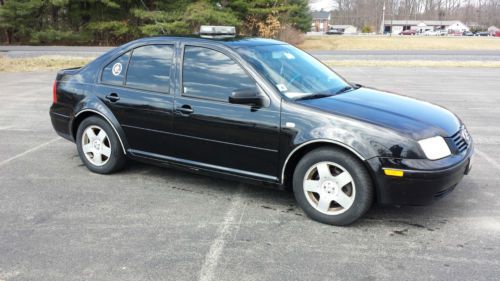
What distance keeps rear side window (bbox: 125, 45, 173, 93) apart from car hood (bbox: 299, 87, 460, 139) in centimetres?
151

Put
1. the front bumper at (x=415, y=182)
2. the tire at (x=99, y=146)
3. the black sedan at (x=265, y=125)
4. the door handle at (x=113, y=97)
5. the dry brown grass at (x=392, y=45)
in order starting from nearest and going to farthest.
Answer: the front bumper at (x=415, y=182) < the black sedan at (x=265, y=125) < the door handle at (x=113, y=97) < the tire at (x=99, y=146) < the dry brown grass at (x=392, y=45)

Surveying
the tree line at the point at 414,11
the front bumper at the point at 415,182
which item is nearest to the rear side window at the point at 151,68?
the front bumper at the point at 415,182

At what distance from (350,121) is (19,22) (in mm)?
36976

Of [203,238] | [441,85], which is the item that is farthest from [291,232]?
[441,85]

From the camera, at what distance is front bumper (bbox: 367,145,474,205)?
3.66 meters

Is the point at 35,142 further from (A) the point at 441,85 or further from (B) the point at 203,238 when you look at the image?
(A) the point at 441,85

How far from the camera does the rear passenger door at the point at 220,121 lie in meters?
4.18

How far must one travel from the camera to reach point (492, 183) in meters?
5.05

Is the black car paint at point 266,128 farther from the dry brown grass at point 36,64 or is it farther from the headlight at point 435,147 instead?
the dry brown grass at point 36,64

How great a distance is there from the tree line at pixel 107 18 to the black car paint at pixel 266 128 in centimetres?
2817

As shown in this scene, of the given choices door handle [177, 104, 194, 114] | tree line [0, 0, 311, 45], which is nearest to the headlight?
door handle [177, 104, 194, 114]

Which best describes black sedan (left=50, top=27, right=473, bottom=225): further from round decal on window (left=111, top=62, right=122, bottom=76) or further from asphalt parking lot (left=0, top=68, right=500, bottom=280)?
asphalt parking lot (left=0, top=68, right=500, bottom=280)

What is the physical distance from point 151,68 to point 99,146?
116 centimetres

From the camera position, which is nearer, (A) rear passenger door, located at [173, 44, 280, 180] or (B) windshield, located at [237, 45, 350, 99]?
(A) rear passenger door, located at [173, 44, 280, 180]
